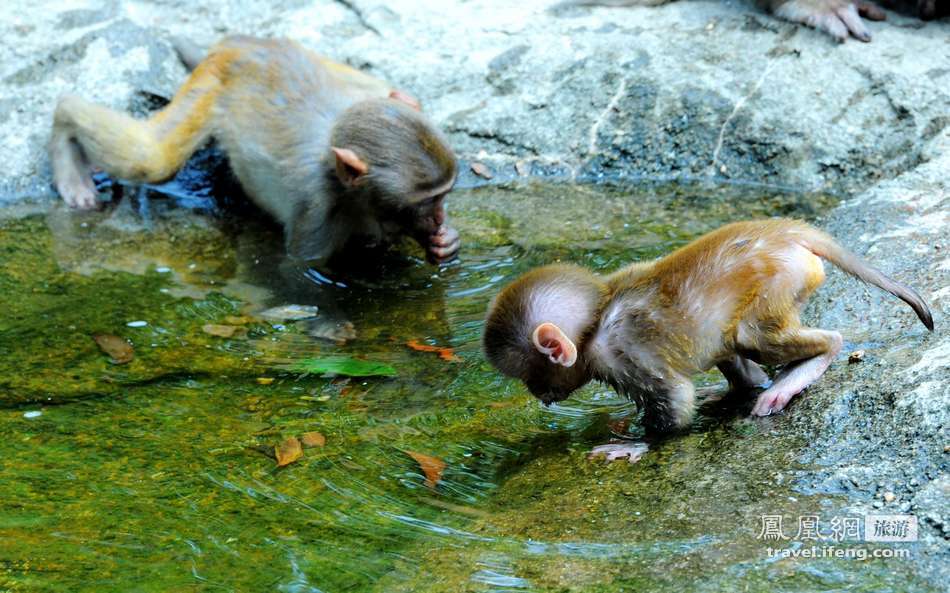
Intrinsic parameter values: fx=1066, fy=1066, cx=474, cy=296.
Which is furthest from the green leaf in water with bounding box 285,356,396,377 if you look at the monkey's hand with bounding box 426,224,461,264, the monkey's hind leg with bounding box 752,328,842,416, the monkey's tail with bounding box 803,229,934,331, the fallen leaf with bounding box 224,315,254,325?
the monkey's tail with bounding box 803,229,934,331

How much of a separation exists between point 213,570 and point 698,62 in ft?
20.0

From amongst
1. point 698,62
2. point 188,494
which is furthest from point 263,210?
point 188,494

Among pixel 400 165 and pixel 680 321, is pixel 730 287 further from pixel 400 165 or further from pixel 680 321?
pixel 400 165

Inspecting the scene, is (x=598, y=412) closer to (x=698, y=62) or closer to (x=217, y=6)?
(x=698, y=62)

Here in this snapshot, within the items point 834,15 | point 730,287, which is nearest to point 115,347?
point 730,287

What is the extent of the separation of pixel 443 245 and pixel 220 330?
5.18 feet

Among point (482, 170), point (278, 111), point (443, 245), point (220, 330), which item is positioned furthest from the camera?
point (482, 170)

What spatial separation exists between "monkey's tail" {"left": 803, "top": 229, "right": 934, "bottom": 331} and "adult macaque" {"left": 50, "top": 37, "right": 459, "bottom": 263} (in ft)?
9.09

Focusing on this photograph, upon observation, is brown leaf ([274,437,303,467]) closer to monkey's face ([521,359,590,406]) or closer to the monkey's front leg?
monkey's face ([521,359,590,406])

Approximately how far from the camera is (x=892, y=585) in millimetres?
3064

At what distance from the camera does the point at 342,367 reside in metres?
5.54

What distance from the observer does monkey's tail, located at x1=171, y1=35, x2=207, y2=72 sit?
8.74m

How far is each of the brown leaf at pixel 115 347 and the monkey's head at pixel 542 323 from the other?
→ 2.02 metres

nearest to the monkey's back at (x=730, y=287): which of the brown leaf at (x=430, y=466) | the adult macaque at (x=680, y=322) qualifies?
the adult macaque at (x=680, y=322)
